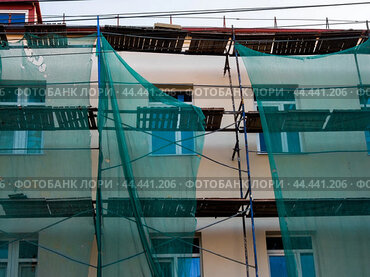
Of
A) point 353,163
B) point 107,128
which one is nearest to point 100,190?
point 107,128

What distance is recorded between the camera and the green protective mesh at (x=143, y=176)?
28.8 feet

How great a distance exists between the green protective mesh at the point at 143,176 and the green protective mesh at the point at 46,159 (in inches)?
15.5

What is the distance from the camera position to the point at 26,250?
29.4 ft

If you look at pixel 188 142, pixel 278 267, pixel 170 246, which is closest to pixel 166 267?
pixel 170 246

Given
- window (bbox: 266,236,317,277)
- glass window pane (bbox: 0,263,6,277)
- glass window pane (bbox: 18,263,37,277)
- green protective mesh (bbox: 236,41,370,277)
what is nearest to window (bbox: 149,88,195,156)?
green protective mesh (bbox: 236,41,370,277)

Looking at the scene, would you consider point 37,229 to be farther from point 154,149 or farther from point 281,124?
point 281,124

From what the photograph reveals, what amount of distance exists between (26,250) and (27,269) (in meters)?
0.29

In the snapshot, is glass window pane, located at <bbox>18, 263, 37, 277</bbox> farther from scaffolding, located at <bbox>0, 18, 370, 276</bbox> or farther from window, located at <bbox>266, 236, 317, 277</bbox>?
window, located at <bbox>266, 236, 317, 277</bbox>

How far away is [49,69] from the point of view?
33.4 feet

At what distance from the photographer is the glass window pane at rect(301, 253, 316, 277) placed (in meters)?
9.03

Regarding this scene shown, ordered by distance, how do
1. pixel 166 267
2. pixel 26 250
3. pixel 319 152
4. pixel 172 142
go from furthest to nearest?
pixel 172 142 → pixel 319 152 → pixel 26 250 → pixel 166 267

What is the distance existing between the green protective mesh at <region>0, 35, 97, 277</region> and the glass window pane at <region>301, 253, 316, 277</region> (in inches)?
130

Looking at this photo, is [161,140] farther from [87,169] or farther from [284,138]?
[284,138]

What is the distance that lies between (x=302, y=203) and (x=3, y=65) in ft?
18.6
